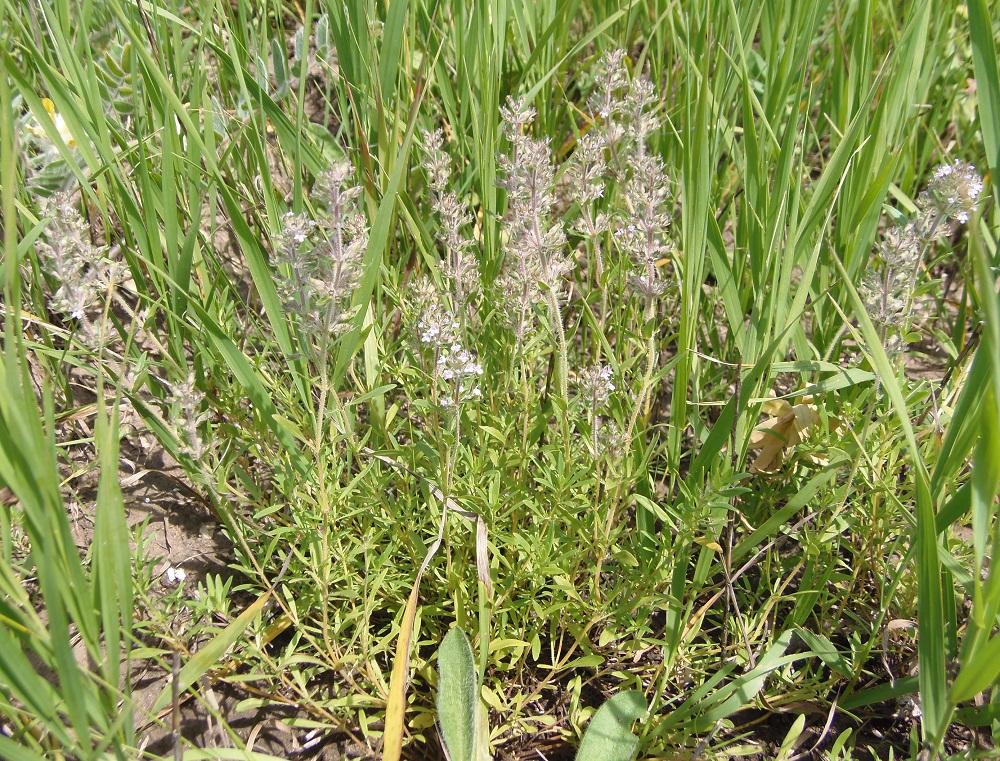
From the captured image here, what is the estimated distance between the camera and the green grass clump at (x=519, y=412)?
1801mm

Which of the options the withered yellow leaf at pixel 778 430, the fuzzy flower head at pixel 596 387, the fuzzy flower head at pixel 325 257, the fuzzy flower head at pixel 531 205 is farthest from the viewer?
the withered yellow leaf at pixel 778 430

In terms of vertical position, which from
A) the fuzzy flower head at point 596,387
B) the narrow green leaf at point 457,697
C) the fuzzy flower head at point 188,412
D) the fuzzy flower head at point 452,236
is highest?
the fuzzy flower head at point 452,236

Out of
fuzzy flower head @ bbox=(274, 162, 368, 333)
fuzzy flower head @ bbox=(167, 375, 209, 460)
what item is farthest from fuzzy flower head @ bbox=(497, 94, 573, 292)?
fuzzy flower head @ bbox=(167, 375, 209, 460)

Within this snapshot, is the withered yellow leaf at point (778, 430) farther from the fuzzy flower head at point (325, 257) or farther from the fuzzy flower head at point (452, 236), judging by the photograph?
the fuzzy flower head at point (325, 257)

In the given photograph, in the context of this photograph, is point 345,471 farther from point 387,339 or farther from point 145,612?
point 145,612

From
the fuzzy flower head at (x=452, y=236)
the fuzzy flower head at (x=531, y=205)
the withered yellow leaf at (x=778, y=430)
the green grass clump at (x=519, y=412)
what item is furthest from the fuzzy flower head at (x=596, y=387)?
the withered yellow leaf at (x=778, y=430)

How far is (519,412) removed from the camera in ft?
7.09

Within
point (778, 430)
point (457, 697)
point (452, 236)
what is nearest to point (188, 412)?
point (452, 236)

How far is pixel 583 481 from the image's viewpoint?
2041 millimetres

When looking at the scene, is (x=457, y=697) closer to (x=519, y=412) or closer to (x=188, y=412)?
(x=519, y=412)

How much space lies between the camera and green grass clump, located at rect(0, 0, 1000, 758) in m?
1.80

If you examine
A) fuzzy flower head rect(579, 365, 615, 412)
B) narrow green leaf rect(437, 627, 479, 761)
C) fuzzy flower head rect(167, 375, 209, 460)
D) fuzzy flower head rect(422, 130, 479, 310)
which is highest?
fuzzy flower head rect(422, 130, 479, 310)

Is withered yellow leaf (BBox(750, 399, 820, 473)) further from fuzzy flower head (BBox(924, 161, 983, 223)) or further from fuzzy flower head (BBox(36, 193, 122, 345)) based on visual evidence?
fuzzy flower head (BBox(36, 193, 122, 345))

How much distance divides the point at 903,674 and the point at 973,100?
270 cm
